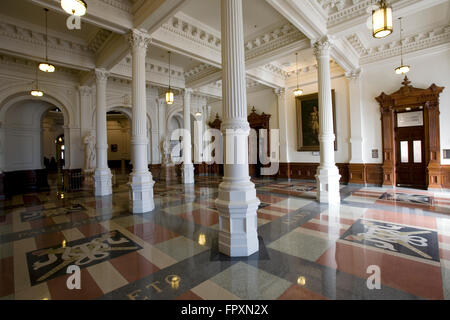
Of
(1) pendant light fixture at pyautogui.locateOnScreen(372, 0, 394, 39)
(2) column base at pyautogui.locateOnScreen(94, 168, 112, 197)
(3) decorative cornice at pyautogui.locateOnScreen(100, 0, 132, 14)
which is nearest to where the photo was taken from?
(1) pendant light fixture at pyautogui.locateOnScreen(372, 0, 394, 39)

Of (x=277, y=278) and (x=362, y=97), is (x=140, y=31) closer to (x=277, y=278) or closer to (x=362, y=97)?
(x=277, y=278)

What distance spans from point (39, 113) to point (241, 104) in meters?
12.0

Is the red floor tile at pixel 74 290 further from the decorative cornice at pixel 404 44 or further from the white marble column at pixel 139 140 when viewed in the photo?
the decorative cornice at pixel 404 44

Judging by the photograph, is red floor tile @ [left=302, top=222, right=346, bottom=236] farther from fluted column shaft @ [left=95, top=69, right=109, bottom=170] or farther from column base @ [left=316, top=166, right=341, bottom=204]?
fluted column shaft @ [left=95, top=69, right=109, bottom=170]

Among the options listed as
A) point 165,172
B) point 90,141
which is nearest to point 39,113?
point 90,141

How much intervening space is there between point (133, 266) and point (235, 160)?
1.94m

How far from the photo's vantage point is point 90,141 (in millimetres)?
9664

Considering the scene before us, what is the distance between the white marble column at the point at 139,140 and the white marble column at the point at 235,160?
2.93 m

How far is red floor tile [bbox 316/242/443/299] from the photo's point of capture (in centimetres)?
224

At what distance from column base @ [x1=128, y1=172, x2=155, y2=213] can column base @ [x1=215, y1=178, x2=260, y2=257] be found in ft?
9.58

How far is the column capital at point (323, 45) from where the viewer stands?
6.17 metres

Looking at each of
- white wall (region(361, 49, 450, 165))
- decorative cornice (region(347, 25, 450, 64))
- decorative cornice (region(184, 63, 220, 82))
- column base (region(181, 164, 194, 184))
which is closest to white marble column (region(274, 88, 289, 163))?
white wall (region(361, 49, 450, 165))

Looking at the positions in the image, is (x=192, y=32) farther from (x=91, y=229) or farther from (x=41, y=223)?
(x=41, y=223)
